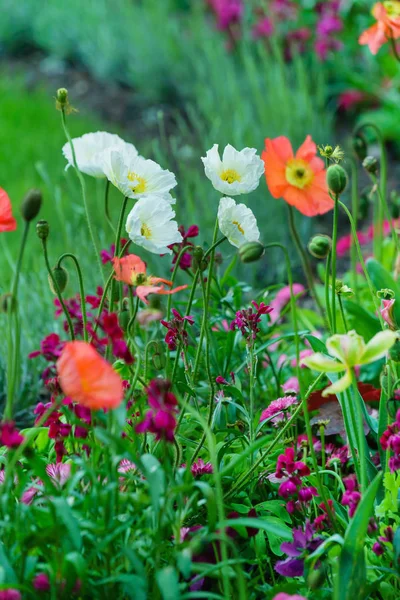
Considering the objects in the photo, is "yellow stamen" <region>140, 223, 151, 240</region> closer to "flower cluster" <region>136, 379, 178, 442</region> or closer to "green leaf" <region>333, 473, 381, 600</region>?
"flower cluster" <region>136, 379, 178, 442</region>

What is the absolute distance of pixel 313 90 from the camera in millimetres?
4242

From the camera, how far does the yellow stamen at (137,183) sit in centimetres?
136

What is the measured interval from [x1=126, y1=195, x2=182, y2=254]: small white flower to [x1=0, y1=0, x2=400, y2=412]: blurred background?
1.18 metres

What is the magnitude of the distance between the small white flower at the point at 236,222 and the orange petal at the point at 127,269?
157mm

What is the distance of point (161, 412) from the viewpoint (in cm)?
105

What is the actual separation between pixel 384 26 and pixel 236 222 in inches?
31.7

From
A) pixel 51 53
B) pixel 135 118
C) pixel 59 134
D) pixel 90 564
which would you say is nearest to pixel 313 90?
pixel 135 118

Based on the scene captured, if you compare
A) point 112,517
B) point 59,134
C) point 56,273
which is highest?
point 59,134

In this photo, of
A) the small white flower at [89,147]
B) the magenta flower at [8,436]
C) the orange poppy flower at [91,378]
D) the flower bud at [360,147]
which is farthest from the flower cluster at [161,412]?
the flower bud at [360,147]

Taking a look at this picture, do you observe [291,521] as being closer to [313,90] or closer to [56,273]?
[56,273]

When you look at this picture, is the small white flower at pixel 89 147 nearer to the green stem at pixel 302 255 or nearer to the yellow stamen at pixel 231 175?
the yellow stamen at pixel 231 175

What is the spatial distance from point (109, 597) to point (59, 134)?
3.47 m

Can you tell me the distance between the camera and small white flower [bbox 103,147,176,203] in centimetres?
134

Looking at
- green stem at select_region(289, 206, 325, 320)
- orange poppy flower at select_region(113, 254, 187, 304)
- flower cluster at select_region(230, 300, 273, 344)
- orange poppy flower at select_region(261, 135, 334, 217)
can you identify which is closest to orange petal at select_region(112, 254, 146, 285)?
orange poppy flower at select_region(113, 254, 187, 304)
